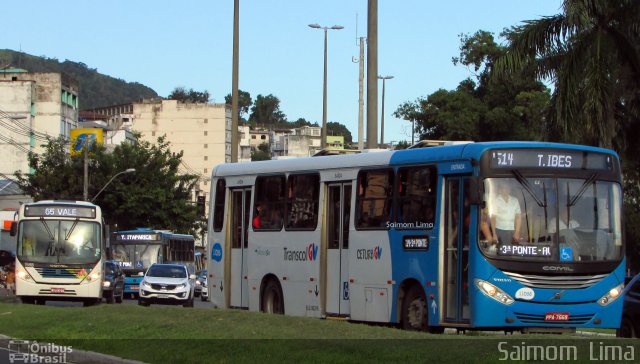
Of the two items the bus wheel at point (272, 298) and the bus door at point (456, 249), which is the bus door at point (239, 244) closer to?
the bus wheel at point (272, 298)

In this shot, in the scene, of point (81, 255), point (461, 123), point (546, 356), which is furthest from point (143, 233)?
point (546, 356)

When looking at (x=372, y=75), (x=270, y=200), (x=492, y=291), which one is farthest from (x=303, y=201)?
(x=492, y=291)

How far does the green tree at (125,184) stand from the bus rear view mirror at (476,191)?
59.4 metres

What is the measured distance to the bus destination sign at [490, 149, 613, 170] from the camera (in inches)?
699

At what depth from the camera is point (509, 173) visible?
57.9 feet

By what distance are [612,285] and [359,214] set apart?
16.5ft

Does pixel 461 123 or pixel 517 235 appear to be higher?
pixel 461 123

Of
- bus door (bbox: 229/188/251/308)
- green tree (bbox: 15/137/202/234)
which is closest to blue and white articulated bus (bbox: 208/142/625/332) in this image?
bus door (bbox: 229/188/251/308)

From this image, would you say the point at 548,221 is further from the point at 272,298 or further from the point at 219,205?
the point at 219,205

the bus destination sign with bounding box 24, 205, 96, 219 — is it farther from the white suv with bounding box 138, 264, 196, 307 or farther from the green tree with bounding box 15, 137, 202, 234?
the green tree with bounding box 15, 137, 202, 234

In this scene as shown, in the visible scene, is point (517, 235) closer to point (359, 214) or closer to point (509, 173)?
point (509, 173)

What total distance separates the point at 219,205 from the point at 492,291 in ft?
31.9

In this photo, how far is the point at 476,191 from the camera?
1748 centimetres

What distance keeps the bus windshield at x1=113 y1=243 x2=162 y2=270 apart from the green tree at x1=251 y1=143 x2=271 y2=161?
109024mm
